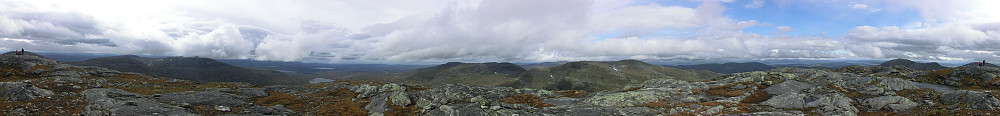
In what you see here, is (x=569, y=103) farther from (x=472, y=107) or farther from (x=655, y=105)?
(x=472, y=107)

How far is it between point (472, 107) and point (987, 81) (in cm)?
8929

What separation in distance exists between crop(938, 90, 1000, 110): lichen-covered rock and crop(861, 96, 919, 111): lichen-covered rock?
109 inches

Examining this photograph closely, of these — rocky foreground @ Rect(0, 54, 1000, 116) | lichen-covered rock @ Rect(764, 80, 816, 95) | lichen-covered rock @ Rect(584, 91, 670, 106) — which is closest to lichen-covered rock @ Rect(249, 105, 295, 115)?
rocky foreground @ Rect(0, 54, 1000, 116)

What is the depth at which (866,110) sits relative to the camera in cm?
3538

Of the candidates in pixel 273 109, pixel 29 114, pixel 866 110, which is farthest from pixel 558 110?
pixel 29 114

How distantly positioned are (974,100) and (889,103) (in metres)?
5.19

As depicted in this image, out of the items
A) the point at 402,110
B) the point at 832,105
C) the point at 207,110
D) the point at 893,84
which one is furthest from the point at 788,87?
the point at 207,110

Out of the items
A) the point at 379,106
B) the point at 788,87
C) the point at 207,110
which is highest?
the point at 788,87

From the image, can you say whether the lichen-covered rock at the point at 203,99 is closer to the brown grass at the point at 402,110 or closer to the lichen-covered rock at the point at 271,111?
the lichen-covered rock at the point at 271,111

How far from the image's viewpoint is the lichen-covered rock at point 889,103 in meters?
34.2

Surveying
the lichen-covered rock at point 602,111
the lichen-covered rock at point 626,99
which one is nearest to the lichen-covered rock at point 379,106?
the lichen-covered rock at point 602,111

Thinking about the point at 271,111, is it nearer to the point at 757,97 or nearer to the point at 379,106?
the point at 379,106

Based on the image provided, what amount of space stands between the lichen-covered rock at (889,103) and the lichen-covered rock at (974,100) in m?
2.77

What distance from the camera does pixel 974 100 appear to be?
3109 cm
